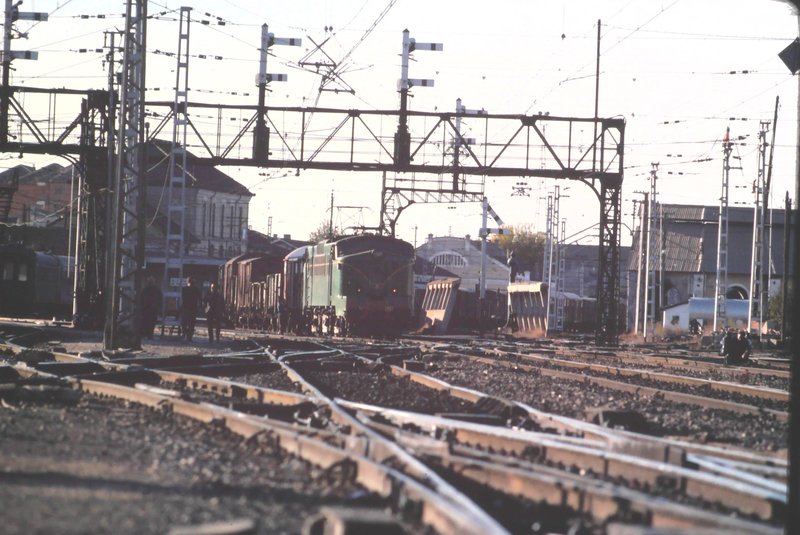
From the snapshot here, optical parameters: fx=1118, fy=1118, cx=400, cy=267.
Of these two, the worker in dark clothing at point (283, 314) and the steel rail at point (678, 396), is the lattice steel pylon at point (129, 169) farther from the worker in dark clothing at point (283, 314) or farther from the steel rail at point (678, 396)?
the worker in dark clothing at point (283, 314)

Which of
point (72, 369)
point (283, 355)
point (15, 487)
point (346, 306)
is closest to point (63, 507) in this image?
point (15, 487)

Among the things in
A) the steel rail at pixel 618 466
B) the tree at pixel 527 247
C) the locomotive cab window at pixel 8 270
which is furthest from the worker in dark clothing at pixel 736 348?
the tree at pixel 527 247

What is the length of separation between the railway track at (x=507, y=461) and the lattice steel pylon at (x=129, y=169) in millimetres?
8284

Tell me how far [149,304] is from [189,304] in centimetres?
184

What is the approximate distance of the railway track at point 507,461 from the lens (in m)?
6.40

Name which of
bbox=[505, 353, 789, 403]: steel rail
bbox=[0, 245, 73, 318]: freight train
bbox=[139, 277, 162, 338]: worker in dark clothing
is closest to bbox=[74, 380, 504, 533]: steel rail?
bbox=[505, 353, 789, 403]: steel rail

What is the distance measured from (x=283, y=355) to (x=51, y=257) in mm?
34279

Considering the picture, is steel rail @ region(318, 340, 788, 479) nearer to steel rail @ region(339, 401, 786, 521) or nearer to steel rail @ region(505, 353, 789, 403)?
steel rail @ region(339, 401, 786, 521)

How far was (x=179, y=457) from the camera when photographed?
8.69 meters

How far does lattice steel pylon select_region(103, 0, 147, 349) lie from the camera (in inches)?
915

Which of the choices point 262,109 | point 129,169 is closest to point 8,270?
point 262,109

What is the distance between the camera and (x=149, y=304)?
28.1 m

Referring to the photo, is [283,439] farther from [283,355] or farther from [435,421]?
[283,355]

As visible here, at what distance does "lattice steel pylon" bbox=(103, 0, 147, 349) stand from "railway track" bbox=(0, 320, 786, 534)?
8284mm
